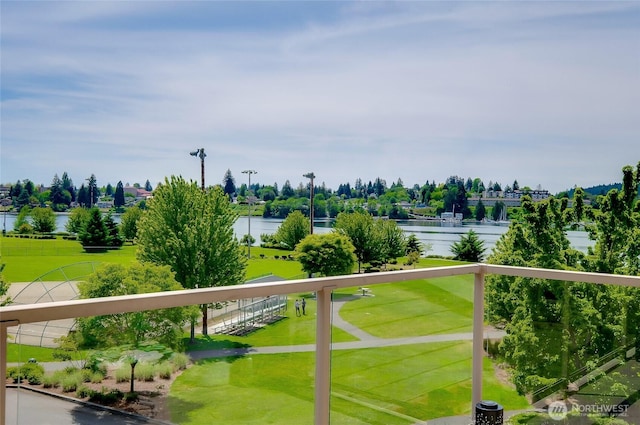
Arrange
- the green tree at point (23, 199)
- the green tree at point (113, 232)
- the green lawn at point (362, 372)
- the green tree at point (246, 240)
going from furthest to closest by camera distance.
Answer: the green tree at point (246, 240)
the green tree at point (113, 232)
the green tree at point (23, 199)
the green lawn at point (362, 372)

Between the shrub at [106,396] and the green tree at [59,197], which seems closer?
the shrub at [106,396]

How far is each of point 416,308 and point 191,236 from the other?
26.0 meters

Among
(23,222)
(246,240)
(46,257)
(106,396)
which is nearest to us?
(106,396)

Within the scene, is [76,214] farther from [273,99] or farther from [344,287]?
[344,287]

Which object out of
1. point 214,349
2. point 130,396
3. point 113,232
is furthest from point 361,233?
point 130,396

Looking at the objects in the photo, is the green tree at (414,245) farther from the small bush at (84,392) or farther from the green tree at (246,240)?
the small bush at (84,392)

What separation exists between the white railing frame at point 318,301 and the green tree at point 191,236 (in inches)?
1006

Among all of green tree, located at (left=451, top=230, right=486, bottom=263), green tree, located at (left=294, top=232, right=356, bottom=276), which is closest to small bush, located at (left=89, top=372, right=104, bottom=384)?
green tree, located at (left=451, top=230, right=486, bottom=263)

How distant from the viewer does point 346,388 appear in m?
2.08

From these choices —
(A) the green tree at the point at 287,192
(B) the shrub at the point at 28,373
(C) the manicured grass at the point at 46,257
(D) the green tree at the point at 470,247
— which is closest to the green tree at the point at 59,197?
(C) the manicured grass at the point at 46,257

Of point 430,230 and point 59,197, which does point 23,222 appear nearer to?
point 59,197

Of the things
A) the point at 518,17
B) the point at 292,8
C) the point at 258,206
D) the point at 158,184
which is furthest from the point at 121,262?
the point at 518,17

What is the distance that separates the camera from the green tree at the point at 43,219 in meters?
25.0
